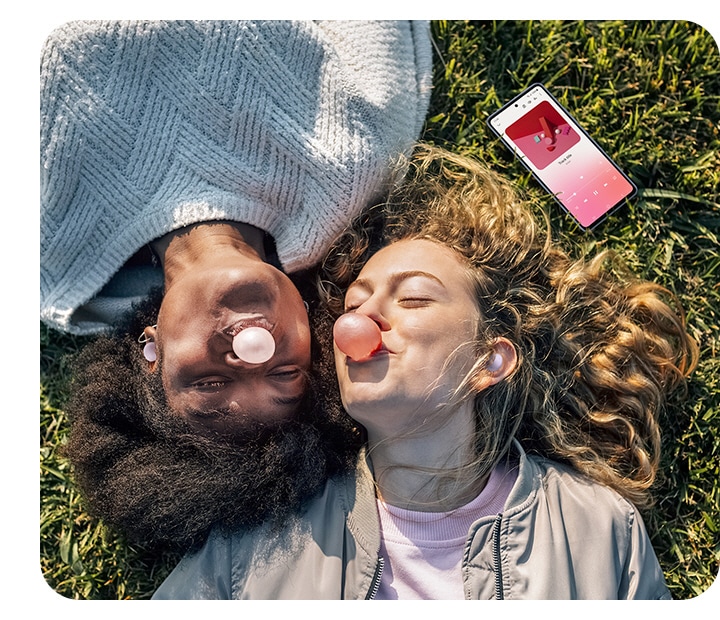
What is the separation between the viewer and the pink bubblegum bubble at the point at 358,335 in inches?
74.0

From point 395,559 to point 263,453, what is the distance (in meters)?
0.48

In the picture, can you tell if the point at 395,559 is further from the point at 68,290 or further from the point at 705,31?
the point at 705,31

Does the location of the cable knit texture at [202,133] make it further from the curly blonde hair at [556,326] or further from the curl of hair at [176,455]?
the curl of hair at [176,455]

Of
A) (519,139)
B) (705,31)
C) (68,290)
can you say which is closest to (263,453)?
(68,290)

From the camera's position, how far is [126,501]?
2031 mm

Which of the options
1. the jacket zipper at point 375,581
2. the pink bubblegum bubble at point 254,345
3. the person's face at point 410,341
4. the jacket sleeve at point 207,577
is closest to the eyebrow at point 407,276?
the person's face at point 410,341

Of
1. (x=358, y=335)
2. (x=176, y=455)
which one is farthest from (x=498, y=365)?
(x=176, y=455)

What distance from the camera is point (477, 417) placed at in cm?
210

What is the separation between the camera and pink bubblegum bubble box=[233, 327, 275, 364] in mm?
1889

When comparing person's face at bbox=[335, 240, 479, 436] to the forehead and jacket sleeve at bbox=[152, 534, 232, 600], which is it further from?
jacket sleeve at bbox=[152, 534, 232, 600]

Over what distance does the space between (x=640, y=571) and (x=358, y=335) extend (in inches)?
41.5

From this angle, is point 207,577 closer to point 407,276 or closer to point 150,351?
point 150,351

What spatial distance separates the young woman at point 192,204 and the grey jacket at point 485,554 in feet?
0.35

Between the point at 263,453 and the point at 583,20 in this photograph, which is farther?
the point at 583,20
